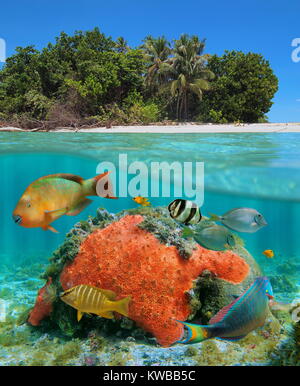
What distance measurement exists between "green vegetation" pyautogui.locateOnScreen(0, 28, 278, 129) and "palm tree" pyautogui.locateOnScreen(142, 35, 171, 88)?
14 cm

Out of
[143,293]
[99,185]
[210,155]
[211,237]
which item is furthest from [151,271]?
[210,155]

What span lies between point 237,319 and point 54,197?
6.56 ft

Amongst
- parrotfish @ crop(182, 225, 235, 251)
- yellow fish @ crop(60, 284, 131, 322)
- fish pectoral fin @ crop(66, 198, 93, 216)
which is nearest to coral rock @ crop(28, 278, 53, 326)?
yellow fish @ crop(60, 284, 131, 322)

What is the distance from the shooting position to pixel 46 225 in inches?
120

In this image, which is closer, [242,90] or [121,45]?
[242,90]

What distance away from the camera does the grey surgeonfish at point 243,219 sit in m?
4.57

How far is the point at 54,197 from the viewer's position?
3.08 metres

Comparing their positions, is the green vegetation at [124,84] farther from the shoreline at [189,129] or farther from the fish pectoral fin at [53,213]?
the fish pectoral fin at [53,213]

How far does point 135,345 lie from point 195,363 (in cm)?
116

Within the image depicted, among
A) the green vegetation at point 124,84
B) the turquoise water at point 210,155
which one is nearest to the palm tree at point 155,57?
the green vegetation at point 124,84

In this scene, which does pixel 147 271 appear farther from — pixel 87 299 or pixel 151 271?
pixel 87 299

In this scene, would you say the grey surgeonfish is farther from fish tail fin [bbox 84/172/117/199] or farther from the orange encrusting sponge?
fish tail fin [bbox 84/172/117/199]
